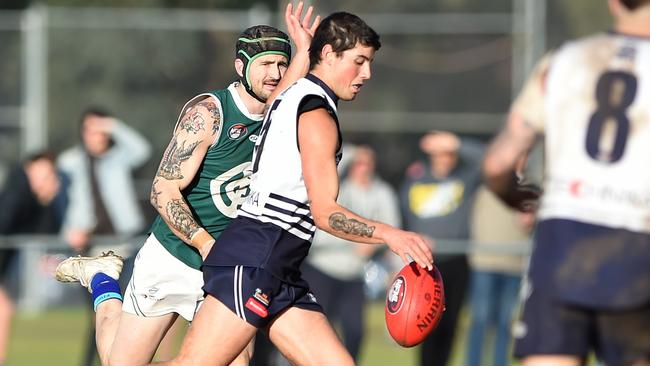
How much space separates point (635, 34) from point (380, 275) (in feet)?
51.6

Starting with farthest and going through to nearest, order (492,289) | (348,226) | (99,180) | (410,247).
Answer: (99,180), (492,289), (348,226), (410,247)

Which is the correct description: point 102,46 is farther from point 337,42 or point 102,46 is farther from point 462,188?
point 337,42

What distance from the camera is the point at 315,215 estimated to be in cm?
579

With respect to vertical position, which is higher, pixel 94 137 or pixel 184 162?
pixel 184 162

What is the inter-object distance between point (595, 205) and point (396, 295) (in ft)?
5.93

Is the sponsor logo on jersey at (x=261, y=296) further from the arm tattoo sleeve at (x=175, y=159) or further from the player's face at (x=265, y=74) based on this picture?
the player's face at (x=265, y=74)

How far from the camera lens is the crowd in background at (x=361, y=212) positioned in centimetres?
1131

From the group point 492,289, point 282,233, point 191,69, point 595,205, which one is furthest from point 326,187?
point 191,69

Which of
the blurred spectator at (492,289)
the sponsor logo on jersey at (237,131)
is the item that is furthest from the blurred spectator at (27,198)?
the sponsor logo on jersey at (237,131)

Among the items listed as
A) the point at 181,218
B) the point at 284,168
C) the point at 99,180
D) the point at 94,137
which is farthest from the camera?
the point at 99,180

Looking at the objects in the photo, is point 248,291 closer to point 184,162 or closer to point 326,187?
point 326,187

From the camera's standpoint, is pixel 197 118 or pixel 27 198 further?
pixel 27 198

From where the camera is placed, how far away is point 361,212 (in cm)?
1238

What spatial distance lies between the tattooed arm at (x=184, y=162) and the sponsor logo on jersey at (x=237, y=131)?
9 cm
